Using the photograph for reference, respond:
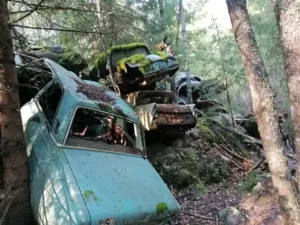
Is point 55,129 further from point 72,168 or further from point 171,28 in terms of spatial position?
point 171,28

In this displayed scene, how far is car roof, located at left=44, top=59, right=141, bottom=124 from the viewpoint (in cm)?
493

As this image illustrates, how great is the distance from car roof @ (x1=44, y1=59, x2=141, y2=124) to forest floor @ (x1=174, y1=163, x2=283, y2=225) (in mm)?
2492

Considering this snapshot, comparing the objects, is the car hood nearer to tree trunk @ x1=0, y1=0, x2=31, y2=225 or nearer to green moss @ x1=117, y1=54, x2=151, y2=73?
tree trunk @ x1=0, y1=0, x2=31, y2=225

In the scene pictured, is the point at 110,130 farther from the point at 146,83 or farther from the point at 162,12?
the point at 162,12

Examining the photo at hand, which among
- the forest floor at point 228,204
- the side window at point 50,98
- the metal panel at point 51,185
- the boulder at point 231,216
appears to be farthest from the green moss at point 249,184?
the metal panel at point 51,185

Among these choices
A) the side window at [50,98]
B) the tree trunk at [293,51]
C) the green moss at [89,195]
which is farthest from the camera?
the side window at [50,98]

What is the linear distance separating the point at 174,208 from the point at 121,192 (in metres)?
1.08

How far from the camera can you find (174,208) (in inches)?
182

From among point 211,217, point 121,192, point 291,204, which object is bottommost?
point 211,217

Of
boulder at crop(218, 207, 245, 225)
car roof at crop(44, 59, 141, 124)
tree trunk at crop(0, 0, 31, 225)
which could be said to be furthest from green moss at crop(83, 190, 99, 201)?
boulder at crop(218, 207, 245, 225)

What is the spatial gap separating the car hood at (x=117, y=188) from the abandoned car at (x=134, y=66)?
423 centimetres

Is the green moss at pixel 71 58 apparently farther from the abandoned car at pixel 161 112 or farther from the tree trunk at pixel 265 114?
the tree trunk at pixel 265 114

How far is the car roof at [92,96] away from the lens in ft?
16.2

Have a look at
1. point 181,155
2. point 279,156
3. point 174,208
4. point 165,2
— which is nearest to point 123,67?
point 181,155
